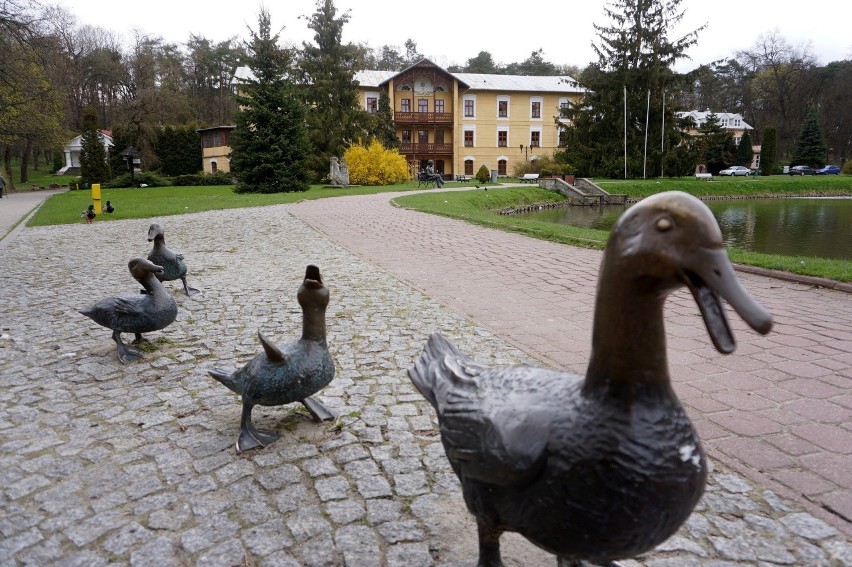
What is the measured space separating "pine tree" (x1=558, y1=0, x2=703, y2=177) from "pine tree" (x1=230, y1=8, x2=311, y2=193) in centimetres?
2226

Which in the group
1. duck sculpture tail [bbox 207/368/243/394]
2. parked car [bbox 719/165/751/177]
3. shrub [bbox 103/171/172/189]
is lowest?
duck sculpture tail [bbox 207/368/243/394]

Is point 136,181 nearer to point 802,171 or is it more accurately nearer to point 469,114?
point 469,114

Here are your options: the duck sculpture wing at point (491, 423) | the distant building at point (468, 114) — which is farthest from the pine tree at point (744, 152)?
the duck sculpture wing at point (491, 423)

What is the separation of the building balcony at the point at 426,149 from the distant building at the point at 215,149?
15.2 m

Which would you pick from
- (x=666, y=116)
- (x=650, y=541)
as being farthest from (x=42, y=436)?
(x=666, y=116)

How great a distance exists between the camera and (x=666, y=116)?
39.4 m

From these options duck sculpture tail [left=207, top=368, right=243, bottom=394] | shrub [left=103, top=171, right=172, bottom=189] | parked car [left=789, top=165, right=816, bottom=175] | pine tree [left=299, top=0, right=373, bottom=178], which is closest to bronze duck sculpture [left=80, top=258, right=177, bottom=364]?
duck sculpture tail [left=207, top=368, right=243, bottom=394]

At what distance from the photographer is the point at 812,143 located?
2143 inches

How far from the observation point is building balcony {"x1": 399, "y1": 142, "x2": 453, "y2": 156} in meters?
48.9

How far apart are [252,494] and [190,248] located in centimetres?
961

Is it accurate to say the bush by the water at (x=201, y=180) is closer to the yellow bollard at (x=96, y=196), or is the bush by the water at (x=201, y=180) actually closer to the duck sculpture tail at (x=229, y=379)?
the yellow bollard at (x=96, y=196)

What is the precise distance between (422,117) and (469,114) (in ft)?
16.0

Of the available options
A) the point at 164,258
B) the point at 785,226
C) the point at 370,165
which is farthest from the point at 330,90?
the point at 164,258

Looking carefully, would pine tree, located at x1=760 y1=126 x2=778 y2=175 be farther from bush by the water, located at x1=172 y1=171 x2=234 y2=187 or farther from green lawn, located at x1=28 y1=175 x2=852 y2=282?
bush by the water, located at x1=172 y1=171 x2=234 y2=187
